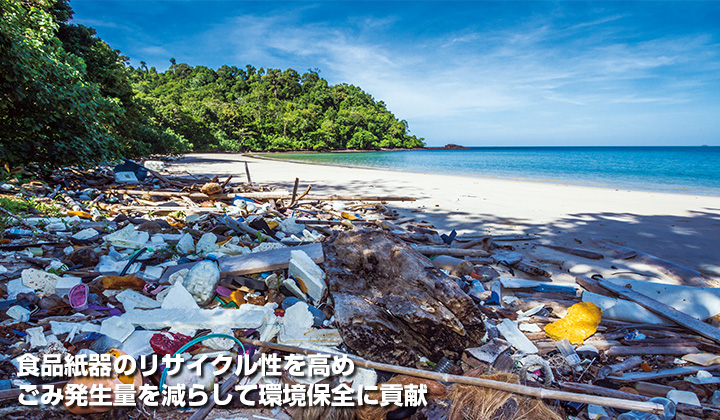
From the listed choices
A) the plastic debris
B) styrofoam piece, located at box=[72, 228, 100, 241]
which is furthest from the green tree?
the plastic debris

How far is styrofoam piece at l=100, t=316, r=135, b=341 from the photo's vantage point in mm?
2479

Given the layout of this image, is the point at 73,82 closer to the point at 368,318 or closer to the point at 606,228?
the point at 368,318

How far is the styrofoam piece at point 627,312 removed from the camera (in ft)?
10.6

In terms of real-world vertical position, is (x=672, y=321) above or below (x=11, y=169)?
below

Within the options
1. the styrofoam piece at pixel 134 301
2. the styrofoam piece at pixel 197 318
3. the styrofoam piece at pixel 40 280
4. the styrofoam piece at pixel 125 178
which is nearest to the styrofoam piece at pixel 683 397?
the styrofoam piece at pixel 197 318

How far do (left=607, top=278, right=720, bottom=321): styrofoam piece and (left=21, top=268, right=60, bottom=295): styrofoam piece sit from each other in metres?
5.99

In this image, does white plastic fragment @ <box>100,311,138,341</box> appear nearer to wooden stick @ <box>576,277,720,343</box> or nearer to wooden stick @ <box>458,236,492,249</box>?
wooden stick @ <box>458,236,492,249</box>

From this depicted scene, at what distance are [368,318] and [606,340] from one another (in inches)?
85.4

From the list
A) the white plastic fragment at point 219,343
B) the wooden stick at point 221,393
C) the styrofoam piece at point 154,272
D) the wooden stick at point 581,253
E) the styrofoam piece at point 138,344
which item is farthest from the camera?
the wooden stick at point 581,253

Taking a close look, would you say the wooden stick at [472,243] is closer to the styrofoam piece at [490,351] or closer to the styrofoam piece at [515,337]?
the styrofoam piece at [515,337]

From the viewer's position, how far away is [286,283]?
3.21 metres

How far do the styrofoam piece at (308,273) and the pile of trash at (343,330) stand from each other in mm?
14

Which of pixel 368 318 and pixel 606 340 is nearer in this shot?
pixel 368 318

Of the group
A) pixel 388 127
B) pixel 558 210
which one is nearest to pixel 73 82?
pixel 558 210
